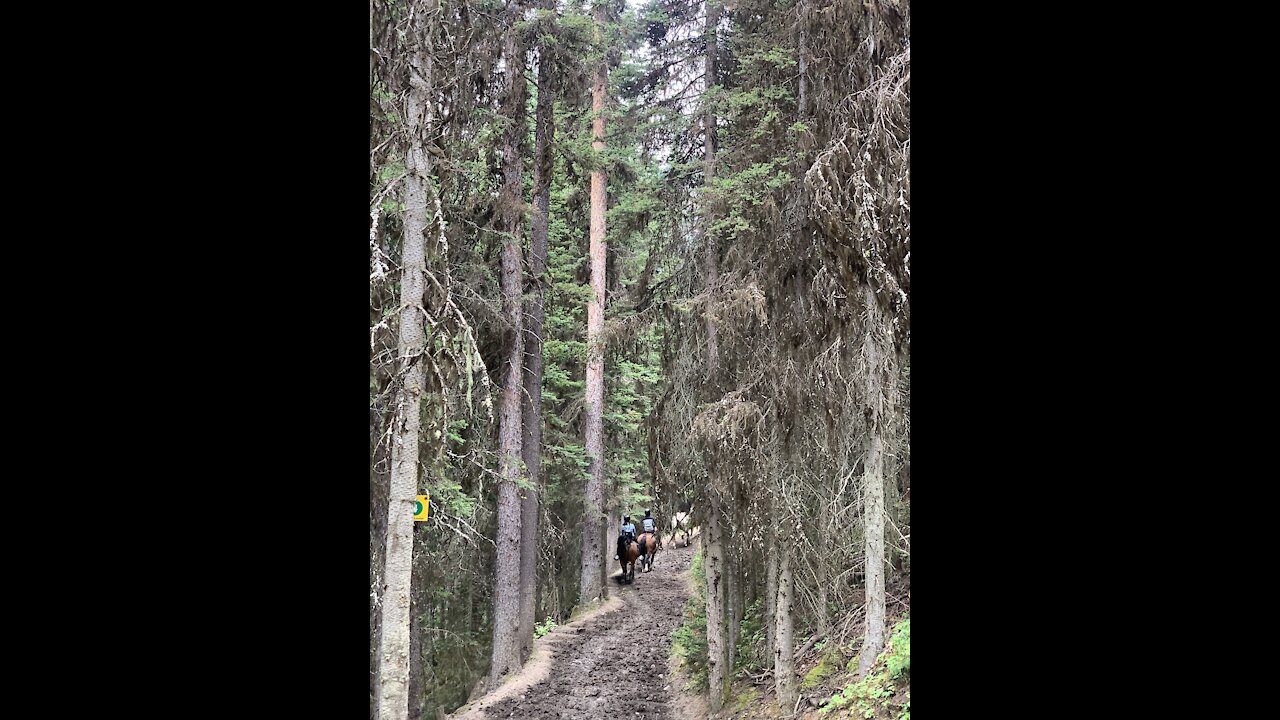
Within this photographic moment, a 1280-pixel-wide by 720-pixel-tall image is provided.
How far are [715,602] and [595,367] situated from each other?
21.6 feet

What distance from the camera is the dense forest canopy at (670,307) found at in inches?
241

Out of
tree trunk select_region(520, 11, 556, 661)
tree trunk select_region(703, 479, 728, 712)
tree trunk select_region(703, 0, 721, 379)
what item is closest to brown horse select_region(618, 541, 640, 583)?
tree trunk select_region(520, 11, 556, 661)

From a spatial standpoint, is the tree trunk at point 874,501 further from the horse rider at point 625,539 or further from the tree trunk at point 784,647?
the horse rider at point 625,539

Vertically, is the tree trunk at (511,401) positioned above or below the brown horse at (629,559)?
above

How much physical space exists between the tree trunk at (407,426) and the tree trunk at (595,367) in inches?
273

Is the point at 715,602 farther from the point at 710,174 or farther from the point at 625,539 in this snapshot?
the point at 625,539

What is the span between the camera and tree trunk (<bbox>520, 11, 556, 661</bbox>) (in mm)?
12648

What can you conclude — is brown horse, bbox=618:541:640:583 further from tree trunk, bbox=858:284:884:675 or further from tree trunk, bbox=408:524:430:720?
tree trunk, bbox=858:284:884:675

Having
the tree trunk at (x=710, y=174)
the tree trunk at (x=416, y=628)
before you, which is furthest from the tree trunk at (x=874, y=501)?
the tree trunk at (x=416, y=628)

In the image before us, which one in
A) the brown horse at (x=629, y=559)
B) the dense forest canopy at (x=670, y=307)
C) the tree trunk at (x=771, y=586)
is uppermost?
the dense forest canopy at (x=670, y=307)

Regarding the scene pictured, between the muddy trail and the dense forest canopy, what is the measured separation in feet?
A: 2.48

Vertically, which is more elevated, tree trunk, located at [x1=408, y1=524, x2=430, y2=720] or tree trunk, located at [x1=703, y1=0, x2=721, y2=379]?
tree trunk, located at [x1=703, y1=0, x2=721, y2=379]
